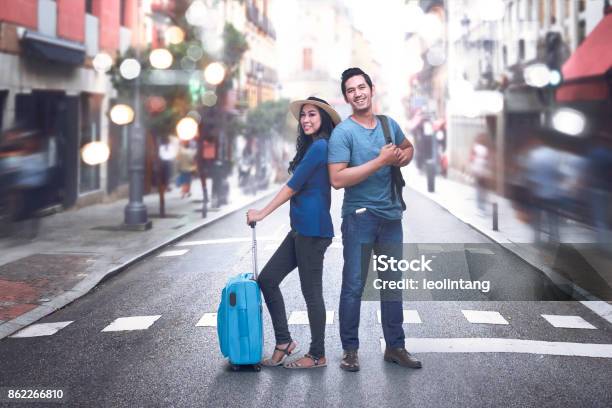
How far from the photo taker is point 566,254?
11.8 m

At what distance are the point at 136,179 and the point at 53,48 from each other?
14.2ft

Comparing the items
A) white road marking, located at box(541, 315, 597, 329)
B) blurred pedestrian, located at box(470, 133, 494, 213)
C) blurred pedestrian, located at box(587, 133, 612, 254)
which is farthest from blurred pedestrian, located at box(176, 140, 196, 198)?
white road marking, located at box(541, 315, 597, 329)

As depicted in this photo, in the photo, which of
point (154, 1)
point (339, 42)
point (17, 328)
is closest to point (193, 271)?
point (17, 328)

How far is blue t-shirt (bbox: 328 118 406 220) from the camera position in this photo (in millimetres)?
5723

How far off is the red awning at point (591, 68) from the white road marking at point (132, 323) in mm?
10558

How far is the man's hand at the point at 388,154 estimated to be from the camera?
18.2 feet

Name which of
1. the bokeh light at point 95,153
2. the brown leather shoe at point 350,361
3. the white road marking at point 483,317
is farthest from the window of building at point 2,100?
the brown leather shoe at point 350,361

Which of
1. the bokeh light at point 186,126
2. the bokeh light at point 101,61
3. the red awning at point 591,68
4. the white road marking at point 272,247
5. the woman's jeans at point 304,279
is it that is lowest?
the white road marking at point 272,247

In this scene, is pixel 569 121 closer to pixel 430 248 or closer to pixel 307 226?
pixel 430 248

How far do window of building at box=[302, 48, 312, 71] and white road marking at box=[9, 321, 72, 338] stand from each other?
8167 cm

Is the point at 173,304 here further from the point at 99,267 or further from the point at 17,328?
the point at 99,267

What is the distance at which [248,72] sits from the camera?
50.6 meters

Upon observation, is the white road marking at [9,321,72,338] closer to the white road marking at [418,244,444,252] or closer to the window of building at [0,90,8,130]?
the white road marking at [418,244,444,252]

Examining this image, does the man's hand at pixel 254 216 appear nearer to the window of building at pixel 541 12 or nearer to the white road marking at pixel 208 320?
the white road marking at pixel 208 320
